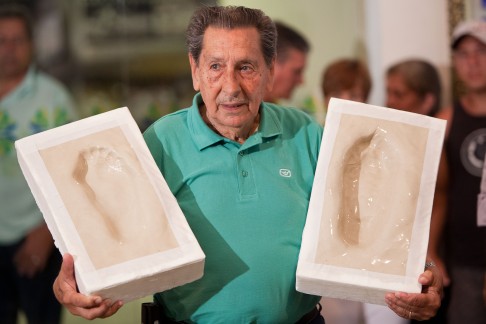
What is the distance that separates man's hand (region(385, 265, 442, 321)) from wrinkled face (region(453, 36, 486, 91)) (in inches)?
61.3

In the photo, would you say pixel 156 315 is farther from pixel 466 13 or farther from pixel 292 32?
pixel 466 13

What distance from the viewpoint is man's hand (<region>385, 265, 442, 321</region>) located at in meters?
1.86

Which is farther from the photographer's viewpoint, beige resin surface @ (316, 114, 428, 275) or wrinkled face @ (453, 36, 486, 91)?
wrinkled face @ (453, 36, 486, 91)

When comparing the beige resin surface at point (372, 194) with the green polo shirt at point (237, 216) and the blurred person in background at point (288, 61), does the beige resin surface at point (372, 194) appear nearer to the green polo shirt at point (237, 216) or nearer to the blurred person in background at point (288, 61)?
the green polo shirt at point (237, 216)

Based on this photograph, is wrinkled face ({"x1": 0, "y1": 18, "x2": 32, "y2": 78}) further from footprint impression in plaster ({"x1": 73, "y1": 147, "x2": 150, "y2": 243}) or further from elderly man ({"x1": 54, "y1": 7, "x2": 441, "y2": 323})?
footprint impression in plaster ({"x1": 73, "y1": 147, "x2": 150, "y2": 243})

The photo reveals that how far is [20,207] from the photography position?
12.1ft

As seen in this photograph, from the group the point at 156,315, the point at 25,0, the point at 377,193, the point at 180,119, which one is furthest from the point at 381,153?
the point at 25,0

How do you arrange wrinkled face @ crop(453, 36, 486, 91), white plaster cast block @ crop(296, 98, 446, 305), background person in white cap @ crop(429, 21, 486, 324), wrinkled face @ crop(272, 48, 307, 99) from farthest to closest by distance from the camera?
wrinkled face @ crop(272, 48, 307, 99), wrinkled face @ crop(453, 36, 486, 91), background person in white cap @ crop(429, 21, 486, 324), white plaster cast block @ crop(296, 98, 446, 305)

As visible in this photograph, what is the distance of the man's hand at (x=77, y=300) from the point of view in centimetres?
176

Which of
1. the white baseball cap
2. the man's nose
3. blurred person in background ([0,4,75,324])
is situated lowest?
blurred person in background ([0,4,75,324])

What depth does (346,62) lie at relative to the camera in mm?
3812

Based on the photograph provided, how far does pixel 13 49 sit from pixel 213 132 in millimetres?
2034

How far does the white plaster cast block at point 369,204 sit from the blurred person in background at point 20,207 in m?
2.01

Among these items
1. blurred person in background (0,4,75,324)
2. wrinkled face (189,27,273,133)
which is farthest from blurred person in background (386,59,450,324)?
wrinkled face (189,27,273,133)
